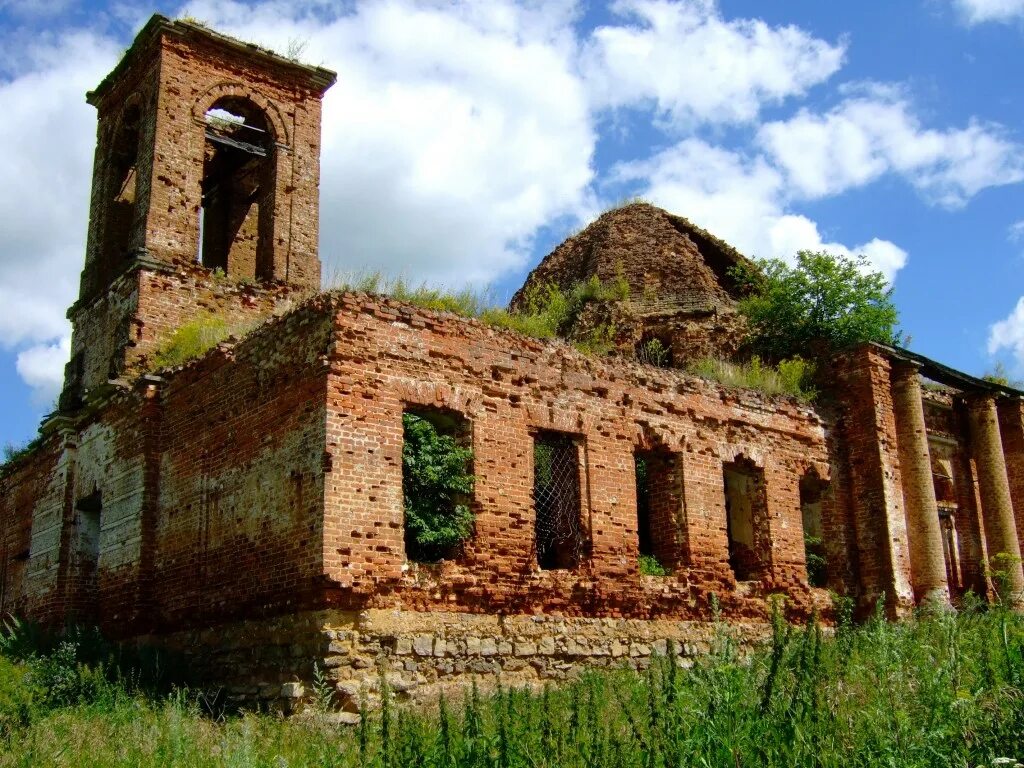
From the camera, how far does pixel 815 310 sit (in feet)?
60.5

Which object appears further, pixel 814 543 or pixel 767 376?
pixel 814 543

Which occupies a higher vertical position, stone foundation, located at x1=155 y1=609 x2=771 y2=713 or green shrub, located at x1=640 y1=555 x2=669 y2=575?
green shrub, located at x1=640 y1=555 x2=669 y2=575

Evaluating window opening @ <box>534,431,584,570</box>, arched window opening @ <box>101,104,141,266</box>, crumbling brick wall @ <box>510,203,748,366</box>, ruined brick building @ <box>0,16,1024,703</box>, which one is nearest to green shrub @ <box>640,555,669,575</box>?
ruined brick building @ <box>0,16,1024,703</box>

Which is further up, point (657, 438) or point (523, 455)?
point (657, 438)

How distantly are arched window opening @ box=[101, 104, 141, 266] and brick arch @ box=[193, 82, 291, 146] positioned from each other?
5.03ft

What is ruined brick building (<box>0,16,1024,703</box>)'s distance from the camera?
10562mm

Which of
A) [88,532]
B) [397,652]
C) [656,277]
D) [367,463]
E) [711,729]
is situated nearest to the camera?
[711,729]

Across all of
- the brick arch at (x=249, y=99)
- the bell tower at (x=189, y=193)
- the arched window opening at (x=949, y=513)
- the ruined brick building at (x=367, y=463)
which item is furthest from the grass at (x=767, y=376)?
the brick arch at (x=249, y=99)

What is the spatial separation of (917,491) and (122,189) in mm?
14522

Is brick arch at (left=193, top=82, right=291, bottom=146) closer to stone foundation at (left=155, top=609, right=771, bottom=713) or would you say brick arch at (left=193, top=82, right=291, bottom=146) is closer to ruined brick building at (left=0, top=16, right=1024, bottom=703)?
ruined brick building at (left=0, top=16, right=1024, bottom=703)

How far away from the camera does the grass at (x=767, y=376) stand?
15156mm

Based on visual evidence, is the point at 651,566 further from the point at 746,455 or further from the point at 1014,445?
the point at 1014,445

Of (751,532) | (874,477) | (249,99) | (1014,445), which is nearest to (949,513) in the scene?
(1014,445)

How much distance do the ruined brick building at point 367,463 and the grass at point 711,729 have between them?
5.14ft
